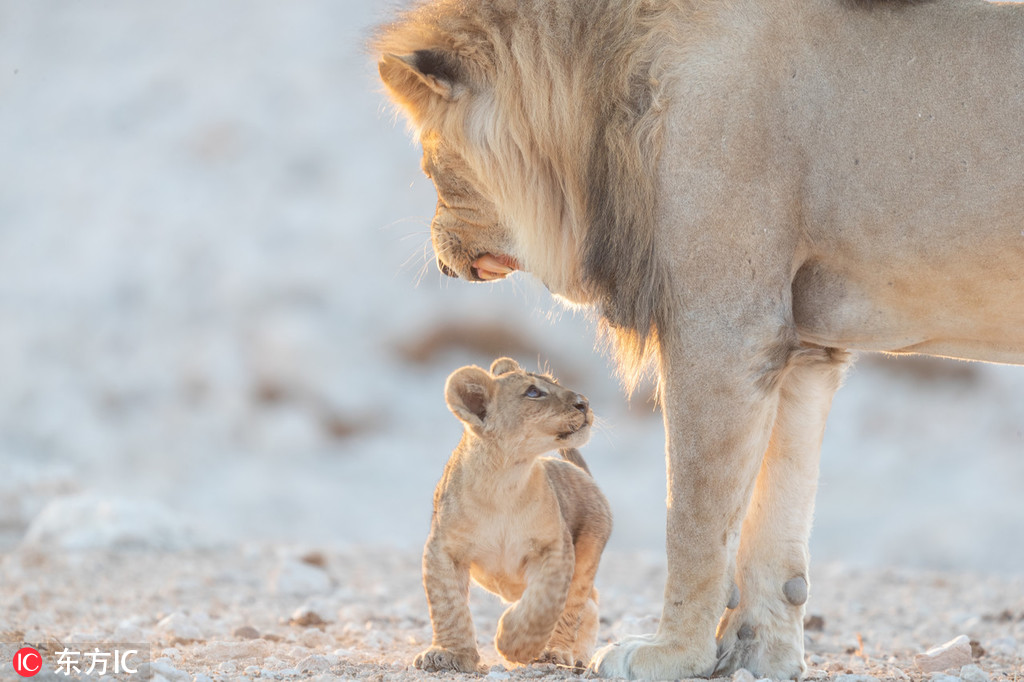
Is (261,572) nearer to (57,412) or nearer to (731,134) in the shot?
(731,134)

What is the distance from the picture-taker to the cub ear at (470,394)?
14.0ft

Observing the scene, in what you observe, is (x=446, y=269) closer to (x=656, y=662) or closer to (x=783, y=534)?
(x=783, y=534)

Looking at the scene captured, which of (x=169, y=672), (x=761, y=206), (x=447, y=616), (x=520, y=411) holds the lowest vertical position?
(x=447, y=616)

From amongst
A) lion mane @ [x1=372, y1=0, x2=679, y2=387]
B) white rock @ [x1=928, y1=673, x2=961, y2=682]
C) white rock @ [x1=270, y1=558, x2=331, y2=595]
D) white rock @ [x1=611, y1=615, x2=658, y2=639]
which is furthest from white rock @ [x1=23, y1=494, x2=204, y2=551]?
white rock @ [x1=928, y1=673, x2=961, y2=682]

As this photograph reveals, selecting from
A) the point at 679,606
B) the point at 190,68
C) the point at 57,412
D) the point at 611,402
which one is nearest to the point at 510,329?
the point at 611,402

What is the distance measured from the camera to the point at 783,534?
4312 mm

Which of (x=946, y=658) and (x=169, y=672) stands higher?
(x=169, y=672)

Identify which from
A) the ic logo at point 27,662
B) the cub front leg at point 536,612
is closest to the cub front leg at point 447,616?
the cub front leg at point 536,612

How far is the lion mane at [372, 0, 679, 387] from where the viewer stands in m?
3.90

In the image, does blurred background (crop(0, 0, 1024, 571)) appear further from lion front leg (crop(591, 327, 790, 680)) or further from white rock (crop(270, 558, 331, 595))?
lion front leg (crop(591, 327, 790, 680))

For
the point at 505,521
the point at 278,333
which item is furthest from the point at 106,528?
the point at 278,333

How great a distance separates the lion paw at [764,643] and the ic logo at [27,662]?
6.51ft

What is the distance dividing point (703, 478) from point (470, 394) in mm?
850

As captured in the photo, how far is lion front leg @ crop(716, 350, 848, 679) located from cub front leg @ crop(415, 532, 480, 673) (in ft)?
2.61
